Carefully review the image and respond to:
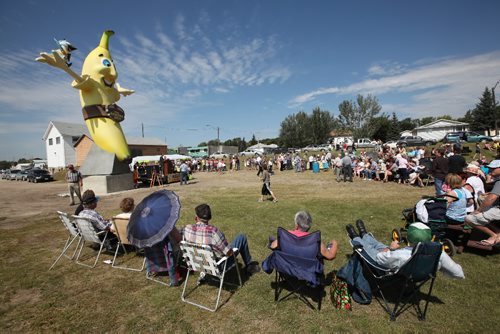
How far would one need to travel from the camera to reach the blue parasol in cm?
362

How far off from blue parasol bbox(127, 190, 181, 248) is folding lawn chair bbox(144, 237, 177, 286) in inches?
16.7

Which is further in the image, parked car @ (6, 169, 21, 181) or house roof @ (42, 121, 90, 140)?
house roof @ (42, 121, 90, 140)

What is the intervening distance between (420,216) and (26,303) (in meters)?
6.79

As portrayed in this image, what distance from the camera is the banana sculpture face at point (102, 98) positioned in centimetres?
1316

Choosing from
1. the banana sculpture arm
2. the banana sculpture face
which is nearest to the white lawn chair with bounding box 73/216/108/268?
the banana sculpture face

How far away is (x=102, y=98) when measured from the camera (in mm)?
13555

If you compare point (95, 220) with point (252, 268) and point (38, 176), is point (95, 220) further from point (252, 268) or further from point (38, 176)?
point (38, 176)

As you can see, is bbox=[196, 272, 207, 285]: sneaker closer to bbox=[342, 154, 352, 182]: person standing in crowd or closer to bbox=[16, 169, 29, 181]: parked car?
bbox=[342, 154, 352, 182]: person standing in crowd

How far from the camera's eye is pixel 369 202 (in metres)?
9.23

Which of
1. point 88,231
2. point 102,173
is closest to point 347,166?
point 88,231

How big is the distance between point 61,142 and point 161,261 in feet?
171

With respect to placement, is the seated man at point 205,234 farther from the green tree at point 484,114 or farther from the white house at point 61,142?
the green tree at point 484,114

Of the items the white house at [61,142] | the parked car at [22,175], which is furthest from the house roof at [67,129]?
the parked car at [22,175]

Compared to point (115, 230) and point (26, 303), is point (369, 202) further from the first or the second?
point (26, 303)
